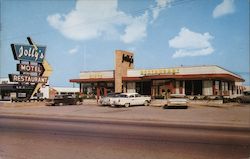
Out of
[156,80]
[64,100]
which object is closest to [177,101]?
[156,80]

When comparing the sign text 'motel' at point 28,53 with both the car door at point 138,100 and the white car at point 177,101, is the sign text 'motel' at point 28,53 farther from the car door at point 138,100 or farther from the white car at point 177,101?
the white car at point 177,101

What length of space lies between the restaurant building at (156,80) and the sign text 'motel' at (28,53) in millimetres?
7416

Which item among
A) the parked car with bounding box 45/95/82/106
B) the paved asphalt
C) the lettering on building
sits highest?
the lettering on building

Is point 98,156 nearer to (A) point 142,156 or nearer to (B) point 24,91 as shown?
(A) point 142,156

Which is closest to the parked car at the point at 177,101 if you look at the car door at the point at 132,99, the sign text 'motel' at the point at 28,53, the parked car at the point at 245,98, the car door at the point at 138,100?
the car door at the point at 132,99

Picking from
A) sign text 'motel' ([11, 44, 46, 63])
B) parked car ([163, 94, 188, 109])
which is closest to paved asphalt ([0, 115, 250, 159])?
parked car ([163, 94, 188, 109])

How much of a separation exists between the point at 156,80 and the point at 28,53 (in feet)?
58.7

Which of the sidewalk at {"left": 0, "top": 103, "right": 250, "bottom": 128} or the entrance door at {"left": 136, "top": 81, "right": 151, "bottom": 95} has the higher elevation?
the entrance door at {"left": 136, "top": 81, "right": 151, "bottom": 95}

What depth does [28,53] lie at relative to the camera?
140ft

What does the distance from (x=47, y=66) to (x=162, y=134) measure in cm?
3645

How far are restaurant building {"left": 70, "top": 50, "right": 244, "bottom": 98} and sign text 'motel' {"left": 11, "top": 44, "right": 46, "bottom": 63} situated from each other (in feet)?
24.3

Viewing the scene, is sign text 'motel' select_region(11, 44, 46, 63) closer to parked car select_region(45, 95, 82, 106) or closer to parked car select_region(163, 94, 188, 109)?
parked car select_region(45, 95, 82, 106)

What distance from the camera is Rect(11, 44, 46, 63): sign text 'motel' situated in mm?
40750

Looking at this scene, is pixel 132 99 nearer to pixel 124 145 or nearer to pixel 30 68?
pixel 30 68
